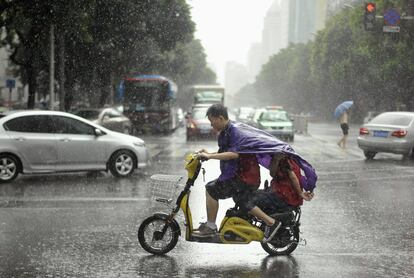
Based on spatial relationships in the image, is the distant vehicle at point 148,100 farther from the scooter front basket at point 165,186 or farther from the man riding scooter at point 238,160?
the scooter front basket at point 165,186

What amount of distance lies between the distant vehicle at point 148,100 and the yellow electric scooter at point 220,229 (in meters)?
30.0

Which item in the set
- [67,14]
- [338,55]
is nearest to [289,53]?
[338,55]

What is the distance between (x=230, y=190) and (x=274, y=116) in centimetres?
2659

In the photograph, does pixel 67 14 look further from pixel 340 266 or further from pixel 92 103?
A: pixel 92 103

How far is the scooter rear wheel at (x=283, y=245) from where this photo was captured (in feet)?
23.0

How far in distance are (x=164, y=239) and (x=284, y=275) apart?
1424 mm

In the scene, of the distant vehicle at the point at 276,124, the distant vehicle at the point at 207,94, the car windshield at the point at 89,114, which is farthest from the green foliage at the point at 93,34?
the distant vehicle at the point at 276,124

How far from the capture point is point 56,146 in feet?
45.1

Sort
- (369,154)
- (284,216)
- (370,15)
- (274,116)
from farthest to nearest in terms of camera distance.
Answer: (274,116) → (370,15) → (369,154) → (284,216)

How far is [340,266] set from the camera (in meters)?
6.70

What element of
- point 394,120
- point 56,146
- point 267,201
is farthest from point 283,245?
point 394,120

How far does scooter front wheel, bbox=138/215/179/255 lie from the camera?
7.07m

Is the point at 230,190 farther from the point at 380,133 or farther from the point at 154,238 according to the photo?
the point at 380,133

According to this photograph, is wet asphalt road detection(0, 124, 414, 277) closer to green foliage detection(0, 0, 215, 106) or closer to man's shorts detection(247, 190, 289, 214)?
man's shorts detection(247, 190, 289, 214)
